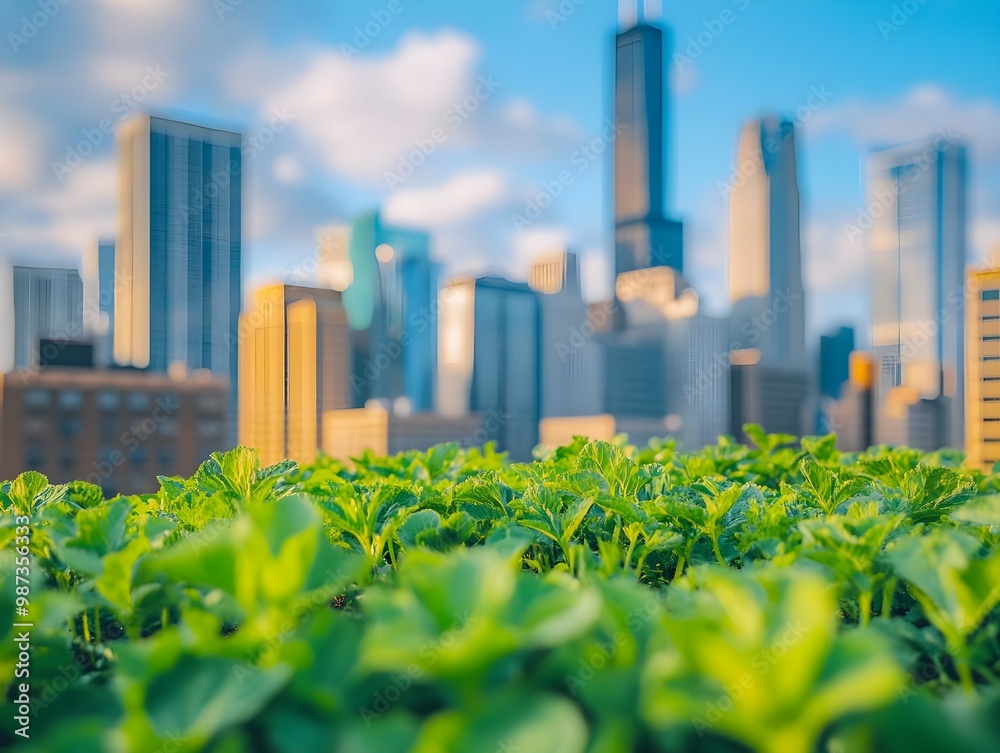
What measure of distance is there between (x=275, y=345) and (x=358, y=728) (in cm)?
8724

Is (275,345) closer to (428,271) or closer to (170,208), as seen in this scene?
(170,208)

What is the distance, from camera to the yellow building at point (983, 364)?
50.8 meters

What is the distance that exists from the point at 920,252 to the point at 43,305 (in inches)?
5511

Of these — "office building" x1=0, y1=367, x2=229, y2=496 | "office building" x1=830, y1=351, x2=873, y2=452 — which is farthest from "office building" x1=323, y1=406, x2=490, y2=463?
"office building" x1=830, y1=351, x2=873, y2=452

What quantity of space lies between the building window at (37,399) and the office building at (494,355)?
214ft

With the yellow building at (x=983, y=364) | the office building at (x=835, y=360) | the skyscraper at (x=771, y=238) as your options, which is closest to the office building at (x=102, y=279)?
the yellow building at (x=983, y=364)

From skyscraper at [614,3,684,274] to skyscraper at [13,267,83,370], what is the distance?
95608 millimetres

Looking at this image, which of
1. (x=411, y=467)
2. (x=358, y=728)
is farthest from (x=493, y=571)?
(x=411, y=467)

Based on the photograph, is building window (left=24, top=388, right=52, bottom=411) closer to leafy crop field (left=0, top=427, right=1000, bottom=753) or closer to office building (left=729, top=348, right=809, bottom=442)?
leafy crop field (left=0, top=427, right=1000, bottom=753)

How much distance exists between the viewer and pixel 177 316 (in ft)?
307

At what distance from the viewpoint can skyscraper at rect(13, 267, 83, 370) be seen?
5591 cm

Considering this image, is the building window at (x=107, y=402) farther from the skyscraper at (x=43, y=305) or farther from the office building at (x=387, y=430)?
the office building at (x=387, y=430)

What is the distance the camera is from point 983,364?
55.4 m

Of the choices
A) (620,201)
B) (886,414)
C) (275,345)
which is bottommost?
(886,414)
